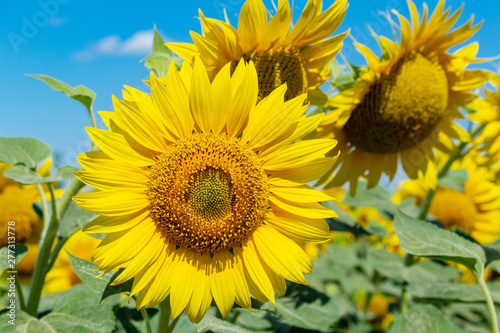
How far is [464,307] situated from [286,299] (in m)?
2.84

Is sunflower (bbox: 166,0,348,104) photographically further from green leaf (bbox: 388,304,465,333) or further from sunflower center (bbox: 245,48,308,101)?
green leaf (bbox: 388,304,465,333)

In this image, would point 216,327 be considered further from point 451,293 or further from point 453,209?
point 453,209

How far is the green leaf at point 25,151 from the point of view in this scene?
1.97m

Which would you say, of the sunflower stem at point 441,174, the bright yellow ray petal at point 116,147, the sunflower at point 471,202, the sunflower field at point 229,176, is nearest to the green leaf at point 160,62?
the sunflower field at point 229,176

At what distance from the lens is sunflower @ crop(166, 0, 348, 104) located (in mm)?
1543

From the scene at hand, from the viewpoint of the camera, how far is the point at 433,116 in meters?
2.41

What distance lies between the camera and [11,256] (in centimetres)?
180

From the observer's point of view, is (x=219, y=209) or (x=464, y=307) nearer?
(x=219, y=209)

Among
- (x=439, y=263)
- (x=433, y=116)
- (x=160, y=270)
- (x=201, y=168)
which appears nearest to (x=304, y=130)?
(x=201, y=168)

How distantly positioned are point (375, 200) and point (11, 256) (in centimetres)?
226

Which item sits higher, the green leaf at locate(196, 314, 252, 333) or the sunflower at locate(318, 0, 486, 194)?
the sunflower at locate(318, 0, 486, 194)

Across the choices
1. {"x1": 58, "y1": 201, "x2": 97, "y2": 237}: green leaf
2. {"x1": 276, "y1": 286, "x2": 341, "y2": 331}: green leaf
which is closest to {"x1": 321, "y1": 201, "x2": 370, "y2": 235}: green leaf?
{"x1": 276, "y1": 286, "x2": 341, "y2": 331}: green leaf

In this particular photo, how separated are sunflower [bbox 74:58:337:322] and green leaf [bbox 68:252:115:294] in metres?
0.15

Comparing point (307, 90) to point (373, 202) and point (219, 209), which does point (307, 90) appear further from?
point (373, 202)
